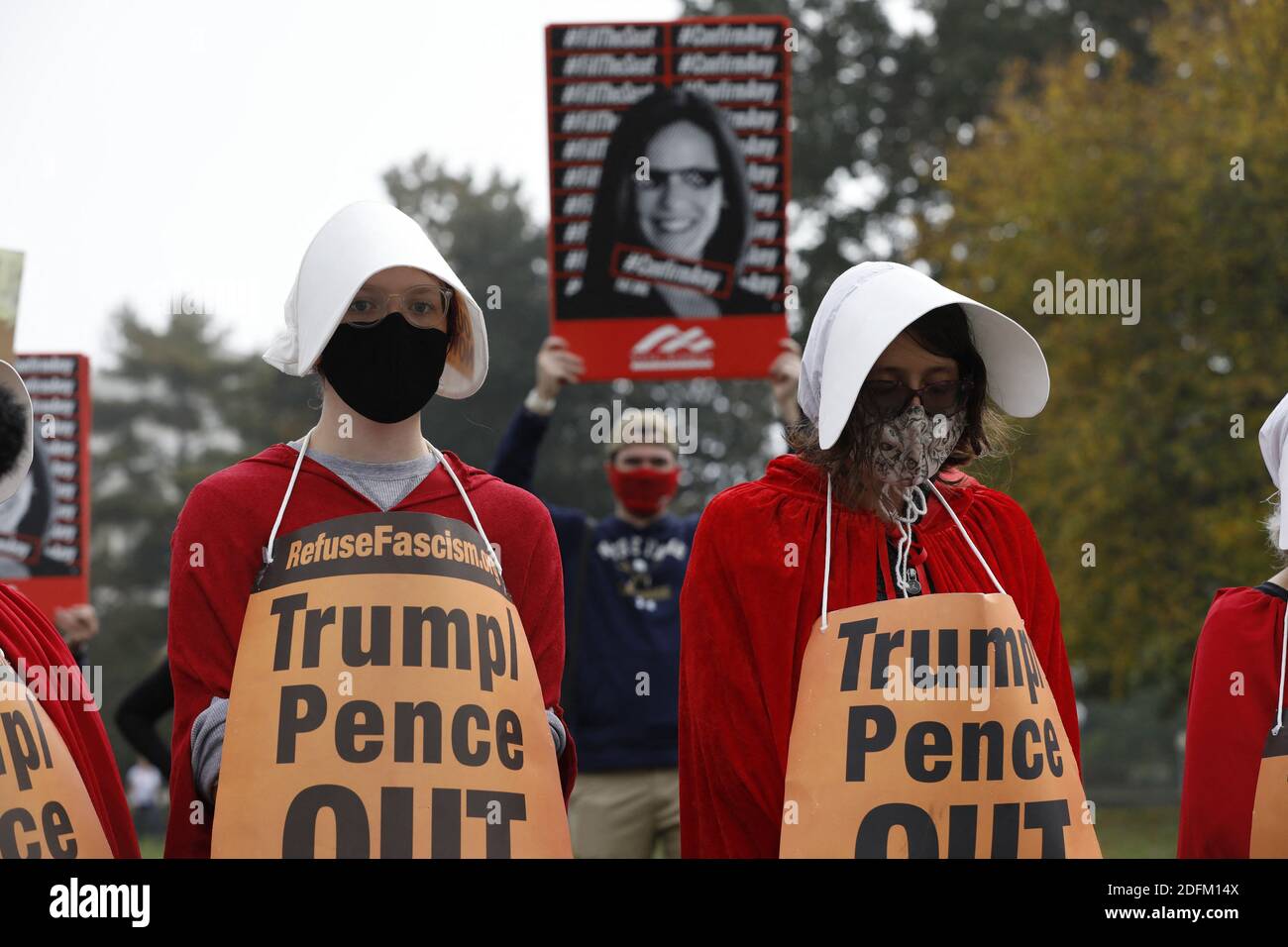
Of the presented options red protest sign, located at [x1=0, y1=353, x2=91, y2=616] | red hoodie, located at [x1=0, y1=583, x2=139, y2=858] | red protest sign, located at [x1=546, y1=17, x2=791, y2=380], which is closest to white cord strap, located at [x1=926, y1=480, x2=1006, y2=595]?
red hoodie, located at [x1=0, y1=583, x2=139, y2=858]

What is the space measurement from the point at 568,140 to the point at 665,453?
1.37 metres

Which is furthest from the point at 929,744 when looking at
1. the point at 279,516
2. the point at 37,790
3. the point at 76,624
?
the point at 76,624

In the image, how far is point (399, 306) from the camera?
3777mm

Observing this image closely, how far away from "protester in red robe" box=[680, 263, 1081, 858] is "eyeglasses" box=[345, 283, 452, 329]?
2.48ft

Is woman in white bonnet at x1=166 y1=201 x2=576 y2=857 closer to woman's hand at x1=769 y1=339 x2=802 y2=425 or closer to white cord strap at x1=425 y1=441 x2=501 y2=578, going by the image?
white cord strap at x1=425 y1=441 x2=501 y2=578

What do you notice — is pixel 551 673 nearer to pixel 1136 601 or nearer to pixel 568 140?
pixel 568 140

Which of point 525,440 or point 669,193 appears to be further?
point 669,193

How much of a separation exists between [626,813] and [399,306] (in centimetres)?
380

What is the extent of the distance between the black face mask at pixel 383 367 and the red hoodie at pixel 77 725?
34.9 inches

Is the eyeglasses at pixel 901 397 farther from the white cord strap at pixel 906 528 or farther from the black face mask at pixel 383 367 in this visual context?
the black face mask at pixel 383 367

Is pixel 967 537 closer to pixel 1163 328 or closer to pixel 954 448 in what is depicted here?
pixel 954 448

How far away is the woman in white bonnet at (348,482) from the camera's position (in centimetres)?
363

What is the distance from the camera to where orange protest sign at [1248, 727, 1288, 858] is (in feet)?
13.3

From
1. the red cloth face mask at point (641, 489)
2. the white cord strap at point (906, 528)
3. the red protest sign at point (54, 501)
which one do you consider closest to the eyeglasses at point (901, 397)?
the white cord strap at point (906, 528)
